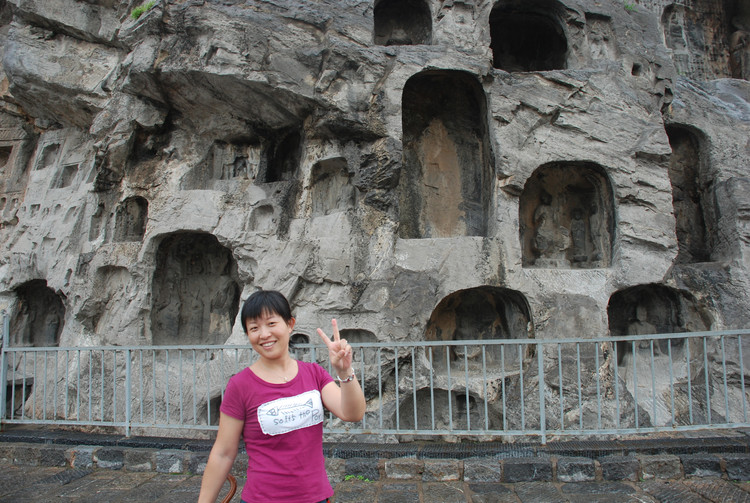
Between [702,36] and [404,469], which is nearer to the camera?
[404,469]

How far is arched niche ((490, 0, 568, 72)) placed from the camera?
10234mm

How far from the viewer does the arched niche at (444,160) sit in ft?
30.8

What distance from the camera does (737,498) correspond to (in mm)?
3955

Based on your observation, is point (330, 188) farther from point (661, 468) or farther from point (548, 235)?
point (661, 468)

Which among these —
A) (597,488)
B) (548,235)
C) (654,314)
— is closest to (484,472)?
(597,488)

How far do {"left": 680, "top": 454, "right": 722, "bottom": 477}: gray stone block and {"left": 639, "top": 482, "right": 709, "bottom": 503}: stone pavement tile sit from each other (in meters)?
0.21

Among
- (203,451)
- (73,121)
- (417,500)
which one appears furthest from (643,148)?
(73,121)

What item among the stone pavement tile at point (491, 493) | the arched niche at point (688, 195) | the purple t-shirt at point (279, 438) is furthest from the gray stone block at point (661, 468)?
the arched niche at point (688, 195)

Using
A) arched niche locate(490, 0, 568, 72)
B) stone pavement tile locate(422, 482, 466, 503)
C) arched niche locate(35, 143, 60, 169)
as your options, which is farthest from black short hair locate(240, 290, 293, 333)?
arched niche locate(35, 143, 60, 169)

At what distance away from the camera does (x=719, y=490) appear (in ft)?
13.4

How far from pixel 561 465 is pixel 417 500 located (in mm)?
1382

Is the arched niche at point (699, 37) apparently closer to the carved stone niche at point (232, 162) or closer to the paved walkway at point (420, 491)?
the carved stone niche at point (232, 162)

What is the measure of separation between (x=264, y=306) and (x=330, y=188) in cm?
708

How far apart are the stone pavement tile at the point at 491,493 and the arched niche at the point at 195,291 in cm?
644
